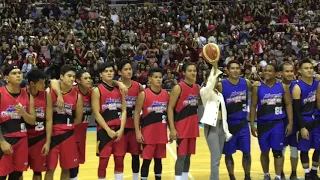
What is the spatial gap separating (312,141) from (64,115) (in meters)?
3.90

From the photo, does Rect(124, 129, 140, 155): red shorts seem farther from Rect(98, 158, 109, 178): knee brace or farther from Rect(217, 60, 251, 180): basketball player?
Rect(217, 60, 251, 180): basketball player

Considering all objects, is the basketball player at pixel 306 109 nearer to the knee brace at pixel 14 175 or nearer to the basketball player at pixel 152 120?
the basketball player at pixel 152 120

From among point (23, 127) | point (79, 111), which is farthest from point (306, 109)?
point (23, 127)

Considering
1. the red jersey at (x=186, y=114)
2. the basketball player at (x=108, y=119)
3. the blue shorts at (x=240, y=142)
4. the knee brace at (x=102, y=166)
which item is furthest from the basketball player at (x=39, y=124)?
the blue shorts at (x=240, y=142)

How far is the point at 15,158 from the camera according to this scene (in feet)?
24.2

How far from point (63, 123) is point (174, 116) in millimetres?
Answer: 1744

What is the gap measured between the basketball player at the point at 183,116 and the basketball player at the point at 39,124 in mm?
1881

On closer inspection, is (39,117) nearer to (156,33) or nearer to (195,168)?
(195,168)

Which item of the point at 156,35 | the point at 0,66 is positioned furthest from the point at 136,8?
the point at 0,66

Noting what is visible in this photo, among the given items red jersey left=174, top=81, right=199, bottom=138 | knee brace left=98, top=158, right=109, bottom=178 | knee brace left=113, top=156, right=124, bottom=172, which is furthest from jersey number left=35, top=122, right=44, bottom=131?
red jersey left=174, top=81, right=199, bottom=138

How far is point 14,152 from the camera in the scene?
7.36m

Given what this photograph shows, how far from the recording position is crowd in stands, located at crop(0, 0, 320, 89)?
18.5 meters

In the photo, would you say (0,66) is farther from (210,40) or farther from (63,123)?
(63,123)

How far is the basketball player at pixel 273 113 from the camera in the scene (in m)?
8.77
